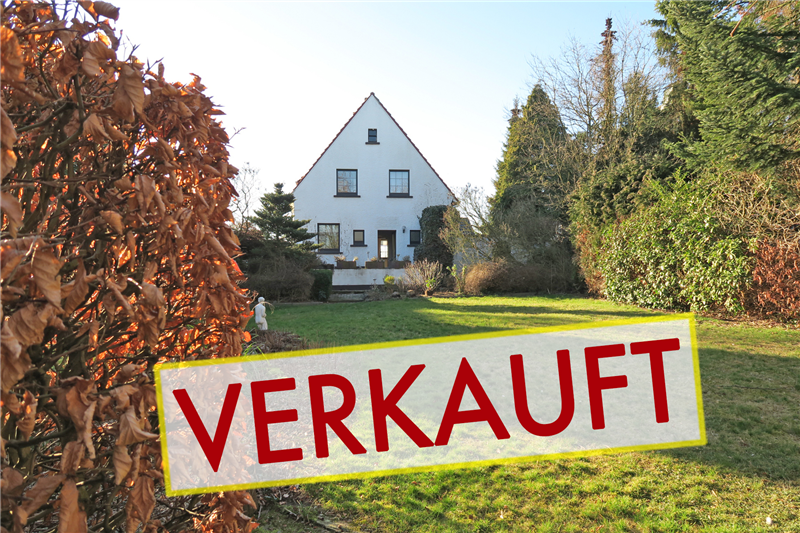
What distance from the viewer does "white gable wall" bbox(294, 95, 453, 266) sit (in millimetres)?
24875

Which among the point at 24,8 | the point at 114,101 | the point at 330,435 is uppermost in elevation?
the point at 24,8

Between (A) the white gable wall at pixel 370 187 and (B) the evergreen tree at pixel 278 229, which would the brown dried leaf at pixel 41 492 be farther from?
(A) the white gable wall at pixel 370 187

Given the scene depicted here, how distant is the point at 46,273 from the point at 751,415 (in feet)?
19.3

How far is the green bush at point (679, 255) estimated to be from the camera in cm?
974

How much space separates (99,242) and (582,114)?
2035 cm

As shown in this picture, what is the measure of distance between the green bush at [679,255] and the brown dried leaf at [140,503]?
1087 cm

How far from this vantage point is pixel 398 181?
25.6 metres

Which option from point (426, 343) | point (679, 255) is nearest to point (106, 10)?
point (426, 343)

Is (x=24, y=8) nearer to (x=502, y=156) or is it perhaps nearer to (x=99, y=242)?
(x=99, y=242)

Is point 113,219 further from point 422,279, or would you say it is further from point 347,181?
point 347,181

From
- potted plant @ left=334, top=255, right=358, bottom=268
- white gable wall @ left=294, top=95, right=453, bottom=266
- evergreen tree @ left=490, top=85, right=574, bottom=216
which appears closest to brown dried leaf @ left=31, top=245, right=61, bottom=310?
evergreen tree @ left=490, top=85, right=574, bottom=216

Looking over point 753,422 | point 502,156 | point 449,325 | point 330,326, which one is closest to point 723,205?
point 449,325

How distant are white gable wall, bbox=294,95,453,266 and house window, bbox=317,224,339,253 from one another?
0.21 meters

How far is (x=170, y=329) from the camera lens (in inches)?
68.3
